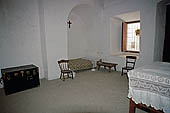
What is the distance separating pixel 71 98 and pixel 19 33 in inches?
107

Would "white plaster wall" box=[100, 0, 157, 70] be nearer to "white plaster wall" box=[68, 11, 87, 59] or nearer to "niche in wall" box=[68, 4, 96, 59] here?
"niche in wall" box=[68, 4, 96, 59]

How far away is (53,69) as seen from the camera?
446 centimetres

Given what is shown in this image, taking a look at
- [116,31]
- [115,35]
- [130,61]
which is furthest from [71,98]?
[116,31]

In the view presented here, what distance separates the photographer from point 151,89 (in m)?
1.93

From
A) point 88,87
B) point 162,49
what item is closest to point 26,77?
point 88,87

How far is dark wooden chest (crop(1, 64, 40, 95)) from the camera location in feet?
10.6

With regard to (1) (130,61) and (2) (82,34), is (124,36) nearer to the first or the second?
(1) (130,61)

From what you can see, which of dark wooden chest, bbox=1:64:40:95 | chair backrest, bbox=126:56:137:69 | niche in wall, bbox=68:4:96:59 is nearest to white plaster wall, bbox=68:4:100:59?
niche in wall, bbox=68:4:96:59

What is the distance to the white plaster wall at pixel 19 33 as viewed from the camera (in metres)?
3.73

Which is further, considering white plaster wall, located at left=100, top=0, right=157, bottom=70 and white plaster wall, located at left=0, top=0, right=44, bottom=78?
white plaster wall, located at left=100, top=0, right=157, bottom=70

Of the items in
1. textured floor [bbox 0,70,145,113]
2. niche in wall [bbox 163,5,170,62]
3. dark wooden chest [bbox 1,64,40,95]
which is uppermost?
niche in wall [bbox 163,5,170,62]

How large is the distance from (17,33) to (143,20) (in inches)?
168

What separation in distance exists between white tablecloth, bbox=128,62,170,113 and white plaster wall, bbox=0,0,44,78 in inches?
137

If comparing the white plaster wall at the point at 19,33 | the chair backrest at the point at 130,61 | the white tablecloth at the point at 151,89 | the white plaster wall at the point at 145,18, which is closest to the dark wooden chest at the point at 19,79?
the white plaster wall at the point at 19,33
